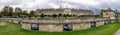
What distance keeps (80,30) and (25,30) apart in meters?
8.76

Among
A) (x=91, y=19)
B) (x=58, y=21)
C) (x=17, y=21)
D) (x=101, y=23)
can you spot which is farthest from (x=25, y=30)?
(x=17, y=21)

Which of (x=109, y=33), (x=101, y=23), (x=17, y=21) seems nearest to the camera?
(x=109, y=33)

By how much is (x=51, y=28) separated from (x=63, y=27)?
6.19ft

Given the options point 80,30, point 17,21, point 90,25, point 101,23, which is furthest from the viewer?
point 17,21

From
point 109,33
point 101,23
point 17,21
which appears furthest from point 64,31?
point 17,21

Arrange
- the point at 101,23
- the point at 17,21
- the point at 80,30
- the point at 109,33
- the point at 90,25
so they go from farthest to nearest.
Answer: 1. the point at 17,21
2. the point at 101,23
3. the point at 90,25
4. the point at 80,30
5. the point at 109,33

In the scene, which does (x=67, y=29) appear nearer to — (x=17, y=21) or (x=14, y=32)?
(x=14, y=32)

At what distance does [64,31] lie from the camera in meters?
37.3

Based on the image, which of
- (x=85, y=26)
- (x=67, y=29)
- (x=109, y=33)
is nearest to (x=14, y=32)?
(x=67, y=29)

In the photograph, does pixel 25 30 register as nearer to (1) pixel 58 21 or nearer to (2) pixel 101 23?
(1) pixel 58 21

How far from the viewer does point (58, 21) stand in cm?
3725

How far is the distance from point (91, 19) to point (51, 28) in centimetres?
820

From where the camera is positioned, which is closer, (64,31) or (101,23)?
(64,31)

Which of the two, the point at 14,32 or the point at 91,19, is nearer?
the point at 14,32
